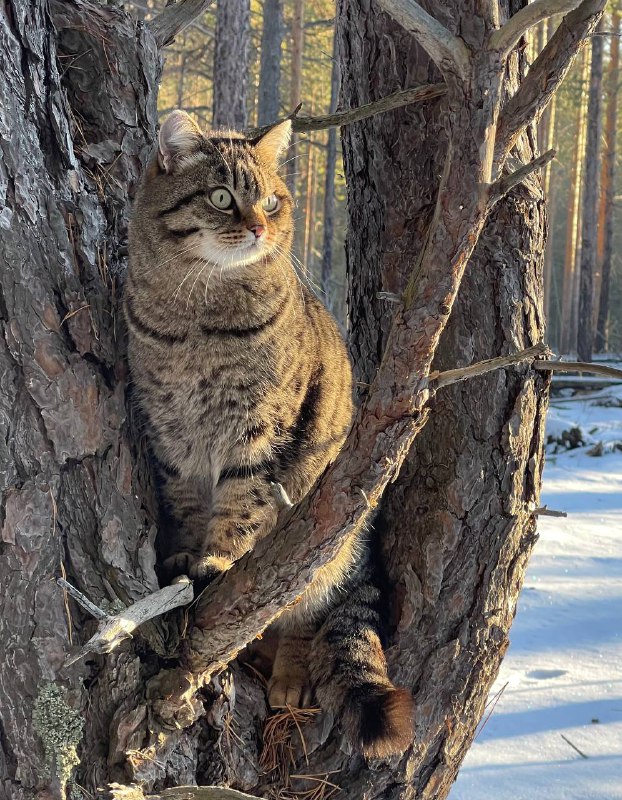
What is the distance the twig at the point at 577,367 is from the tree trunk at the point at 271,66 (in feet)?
31.8

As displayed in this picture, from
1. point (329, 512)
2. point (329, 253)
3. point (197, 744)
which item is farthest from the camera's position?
point (329, 253)

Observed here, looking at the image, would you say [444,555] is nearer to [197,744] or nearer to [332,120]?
[197,744]

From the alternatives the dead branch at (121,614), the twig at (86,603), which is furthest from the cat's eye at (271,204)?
the twig at (86,603)

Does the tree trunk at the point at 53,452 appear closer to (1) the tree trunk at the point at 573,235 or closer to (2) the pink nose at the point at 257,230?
(2) the pink nose at the point at 257,230

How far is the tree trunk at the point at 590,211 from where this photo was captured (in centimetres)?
1562

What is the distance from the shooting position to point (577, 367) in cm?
189

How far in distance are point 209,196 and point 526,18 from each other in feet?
4.30

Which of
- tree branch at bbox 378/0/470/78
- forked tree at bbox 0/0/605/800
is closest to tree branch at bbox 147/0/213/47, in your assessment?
forked tree at bbox 0/0/605/800

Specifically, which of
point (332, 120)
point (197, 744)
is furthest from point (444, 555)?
point (332, 120)

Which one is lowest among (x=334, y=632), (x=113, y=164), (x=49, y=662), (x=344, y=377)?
(x=334, y=632)

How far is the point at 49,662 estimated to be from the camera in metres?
1.71

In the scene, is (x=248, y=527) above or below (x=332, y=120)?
below

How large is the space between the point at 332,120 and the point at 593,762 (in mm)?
2670

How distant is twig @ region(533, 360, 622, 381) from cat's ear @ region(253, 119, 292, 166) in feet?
3.84
